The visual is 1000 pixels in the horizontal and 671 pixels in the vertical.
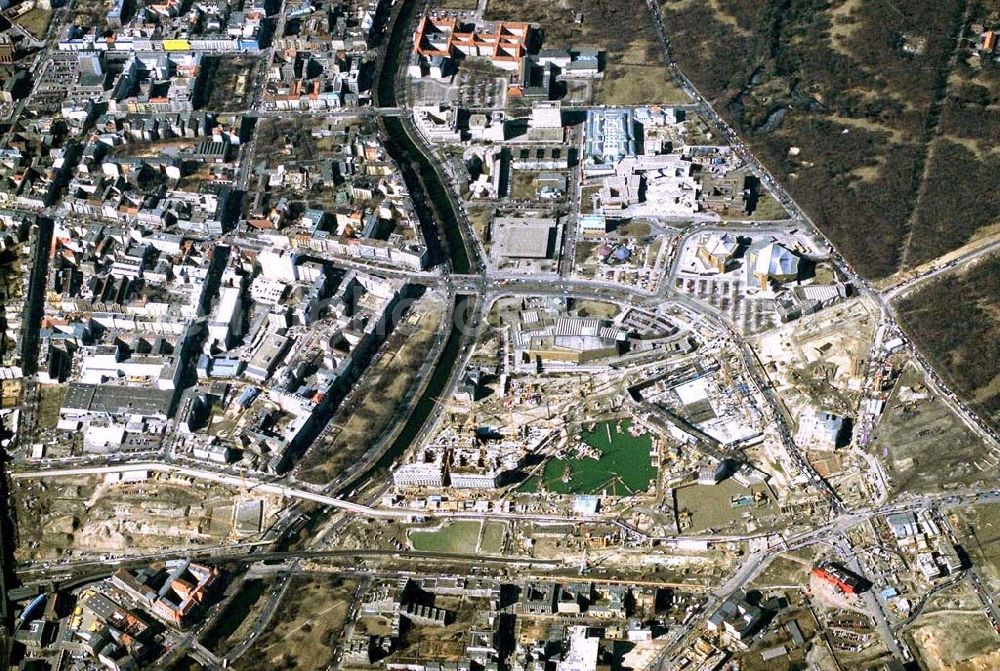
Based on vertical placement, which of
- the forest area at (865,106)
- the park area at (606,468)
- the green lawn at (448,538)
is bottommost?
the green lawn at (448,538)

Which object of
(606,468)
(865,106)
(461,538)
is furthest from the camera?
(865,106)

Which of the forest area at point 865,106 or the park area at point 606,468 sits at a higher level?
the forest area at point 865,106

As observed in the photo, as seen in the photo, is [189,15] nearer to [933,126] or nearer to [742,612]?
[933,126]

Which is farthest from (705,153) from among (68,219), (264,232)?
(68,219)

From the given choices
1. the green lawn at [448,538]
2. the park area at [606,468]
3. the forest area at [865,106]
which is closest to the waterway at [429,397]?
the green lawn at [448,538]

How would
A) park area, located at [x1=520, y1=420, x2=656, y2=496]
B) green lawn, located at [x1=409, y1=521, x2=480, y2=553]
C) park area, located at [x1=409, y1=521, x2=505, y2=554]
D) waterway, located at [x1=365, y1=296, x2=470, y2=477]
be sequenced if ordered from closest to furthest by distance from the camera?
park area, located at [x1=409, y1=521, x2=505, y2=554], green lawn, located at [x1=409, y1=521, x2=480, y2=553], park area, located at [x1=520, y1=420, x2=656, y2=496], waterway, located at [x1=365, y1=296, x2=470, y2=477]

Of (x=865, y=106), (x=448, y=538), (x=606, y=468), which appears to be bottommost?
(x=448, y=538)

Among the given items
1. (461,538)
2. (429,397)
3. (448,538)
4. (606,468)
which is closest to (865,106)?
(606,468)

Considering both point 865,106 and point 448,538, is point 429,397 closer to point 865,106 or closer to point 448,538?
point 448,538

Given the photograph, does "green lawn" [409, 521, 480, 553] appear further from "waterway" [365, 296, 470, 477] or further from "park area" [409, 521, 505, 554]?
"waterway" [365, 296, 470, 477]

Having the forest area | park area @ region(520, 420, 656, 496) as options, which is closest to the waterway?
park area @ region(520, 420, 656, 496)

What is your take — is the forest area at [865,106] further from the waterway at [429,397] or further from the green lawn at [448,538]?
the green lawn at [448,538]

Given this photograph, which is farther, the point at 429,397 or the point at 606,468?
the point at 429,397
